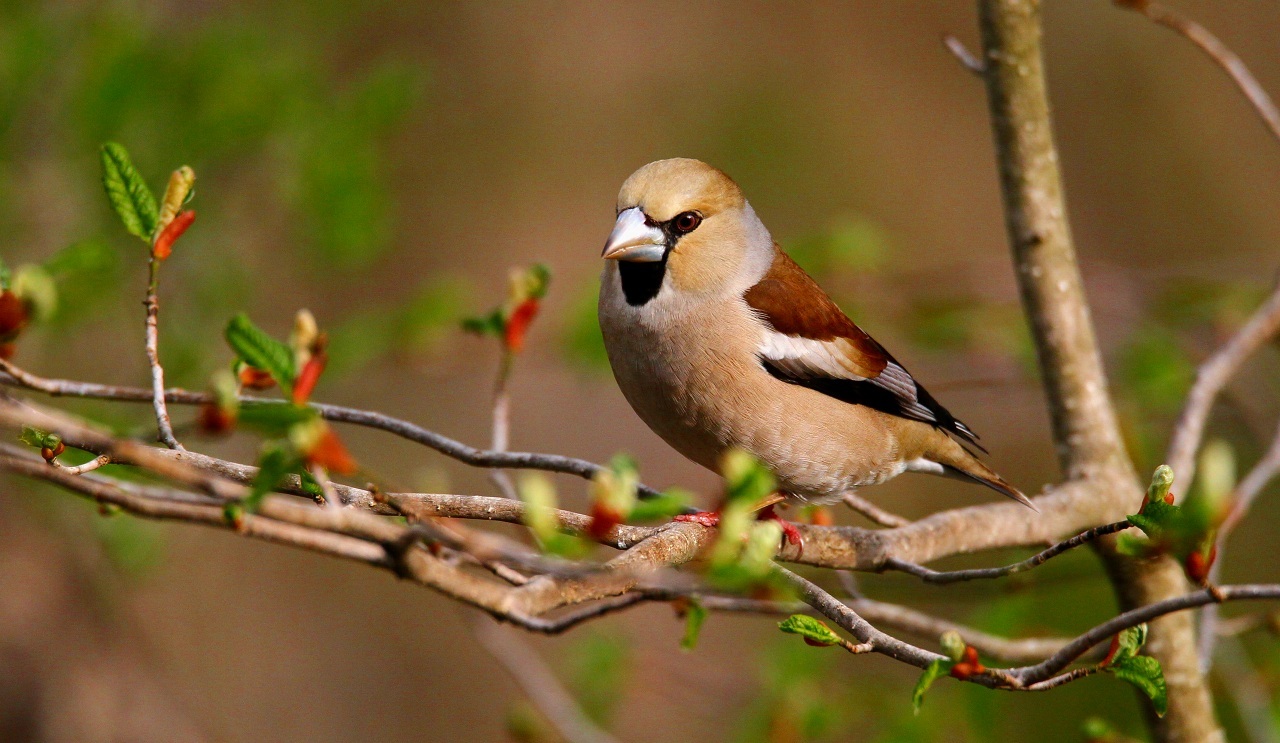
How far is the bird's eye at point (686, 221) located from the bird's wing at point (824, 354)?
0.29 m

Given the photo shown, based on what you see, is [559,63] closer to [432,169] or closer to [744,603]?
[432,169]

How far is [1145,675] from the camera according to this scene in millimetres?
2039

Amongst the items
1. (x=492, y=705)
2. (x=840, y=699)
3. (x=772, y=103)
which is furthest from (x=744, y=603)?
(x=772, y=103)

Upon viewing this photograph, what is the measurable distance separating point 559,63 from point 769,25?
6.33 feet

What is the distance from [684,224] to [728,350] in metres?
0.43

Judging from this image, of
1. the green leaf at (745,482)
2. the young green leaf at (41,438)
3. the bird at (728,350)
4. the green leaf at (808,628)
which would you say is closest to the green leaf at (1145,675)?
the green leaf at (808,628)

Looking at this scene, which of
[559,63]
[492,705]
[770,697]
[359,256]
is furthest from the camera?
[559,63]

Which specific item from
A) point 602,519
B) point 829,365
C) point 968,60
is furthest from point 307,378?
point 968,60

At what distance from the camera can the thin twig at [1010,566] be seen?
2012 millimetres

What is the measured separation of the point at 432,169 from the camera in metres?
8.98

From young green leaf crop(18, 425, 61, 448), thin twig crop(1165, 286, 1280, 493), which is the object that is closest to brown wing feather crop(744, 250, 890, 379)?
thin twig crop(1165, 286, 1280, 493)

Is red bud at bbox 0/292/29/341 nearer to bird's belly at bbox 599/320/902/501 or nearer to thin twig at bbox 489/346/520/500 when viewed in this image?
thin twig at bbox 489/346/520/500

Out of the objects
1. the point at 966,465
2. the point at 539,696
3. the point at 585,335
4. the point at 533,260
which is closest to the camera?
the point at 539,696

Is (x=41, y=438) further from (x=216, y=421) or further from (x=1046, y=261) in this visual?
(x=1046, y=261)
